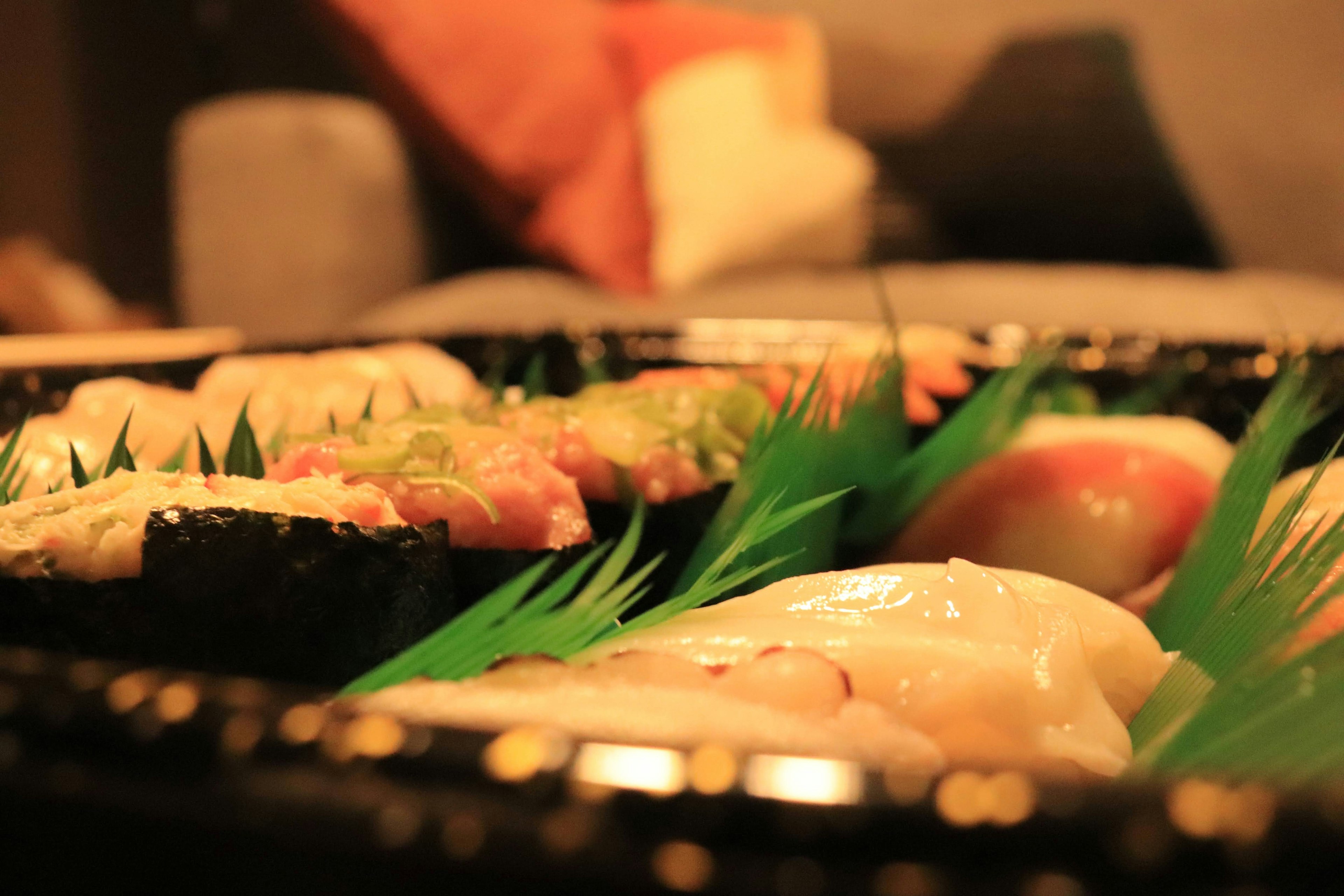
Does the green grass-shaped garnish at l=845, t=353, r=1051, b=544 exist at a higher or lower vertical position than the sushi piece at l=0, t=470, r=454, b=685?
lower

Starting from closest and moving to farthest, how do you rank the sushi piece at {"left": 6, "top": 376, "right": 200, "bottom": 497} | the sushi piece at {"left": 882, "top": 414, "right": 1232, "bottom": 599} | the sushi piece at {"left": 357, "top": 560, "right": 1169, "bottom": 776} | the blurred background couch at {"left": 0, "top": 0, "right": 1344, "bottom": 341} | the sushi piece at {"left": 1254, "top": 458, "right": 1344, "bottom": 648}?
the sushi piece at {"left": 357, "top": 560, "right": 1169, "bottom": 776}
the sushi piece at {"left": 1254, "top": 458, "right": 1344, "bottom": 648}
the sushi piece at {"left": 6, "top": 376, "right": 200, "bottom": 497}
the sushi piece at {"left": 882, "top": 414, "right": 1232, "bottom": 599}
the blurred background couch at {"left": 0, "top": 0, "right": 1344, "bottom": 341}

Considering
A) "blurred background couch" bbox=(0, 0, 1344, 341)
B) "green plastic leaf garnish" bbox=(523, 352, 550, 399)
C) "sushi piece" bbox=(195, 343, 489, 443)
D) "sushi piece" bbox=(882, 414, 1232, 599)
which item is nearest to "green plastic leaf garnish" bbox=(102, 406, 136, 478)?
"sushi piece" bbox=(195, 343, 489, 443)

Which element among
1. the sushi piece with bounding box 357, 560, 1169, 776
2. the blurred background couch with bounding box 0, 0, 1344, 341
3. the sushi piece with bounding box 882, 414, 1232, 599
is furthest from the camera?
the blurred background couch with bounding box 0, 0, 1344, 341

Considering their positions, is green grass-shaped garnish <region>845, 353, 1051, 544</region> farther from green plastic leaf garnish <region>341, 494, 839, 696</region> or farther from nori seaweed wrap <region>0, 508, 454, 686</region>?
nori seaweed wrap <region>0, 508, 454, 686</region>

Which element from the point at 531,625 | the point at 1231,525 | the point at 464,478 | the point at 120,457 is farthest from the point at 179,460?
the point at 1231,525

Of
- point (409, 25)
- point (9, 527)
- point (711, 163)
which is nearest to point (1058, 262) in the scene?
point (711, 163)

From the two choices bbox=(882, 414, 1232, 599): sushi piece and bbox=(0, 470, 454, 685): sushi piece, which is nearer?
bbox=(0, 470, 454, 685): sushi piece

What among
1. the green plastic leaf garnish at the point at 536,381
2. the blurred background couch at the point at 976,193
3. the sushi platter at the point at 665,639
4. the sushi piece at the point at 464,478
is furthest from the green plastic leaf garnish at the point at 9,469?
the blurred background couch at the point at 976,193
